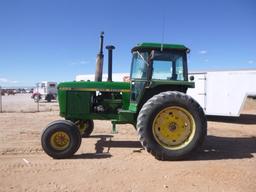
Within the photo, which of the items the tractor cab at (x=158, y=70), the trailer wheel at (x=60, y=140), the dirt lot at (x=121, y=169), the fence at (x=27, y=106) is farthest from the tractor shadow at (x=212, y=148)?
the fence at (x=27, y=106)

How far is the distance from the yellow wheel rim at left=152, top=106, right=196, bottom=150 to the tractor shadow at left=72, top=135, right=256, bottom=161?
41 centimetres

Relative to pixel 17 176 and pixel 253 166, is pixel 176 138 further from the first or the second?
pixel 17 176

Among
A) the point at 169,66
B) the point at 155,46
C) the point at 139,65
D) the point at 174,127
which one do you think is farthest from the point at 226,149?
the point at 155,46

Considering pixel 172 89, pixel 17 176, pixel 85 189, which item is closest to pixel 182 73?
pixel 172 89

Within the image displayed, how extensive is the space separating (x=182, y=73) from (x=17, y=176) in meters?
4.28

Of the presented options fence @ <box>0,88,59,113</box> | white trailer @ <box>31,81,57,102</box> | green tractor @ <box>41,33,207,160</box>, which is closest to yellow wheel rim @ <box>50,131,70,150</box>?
green tractor @ <box>41,33,207,160</box>

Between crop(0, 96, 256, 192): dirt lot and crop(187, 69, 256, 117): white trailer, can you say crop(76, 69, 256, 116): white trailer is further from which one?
crop(0, 96, 256, 192): dirt lot

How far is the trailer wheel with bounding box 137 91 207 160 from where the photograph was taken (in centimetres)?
625

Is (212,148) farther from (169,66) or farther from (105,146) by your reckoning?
(105,146)

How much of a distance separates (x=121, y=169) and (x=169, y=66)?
2.88 m

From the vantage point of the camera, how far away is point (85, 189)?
4.49 meters

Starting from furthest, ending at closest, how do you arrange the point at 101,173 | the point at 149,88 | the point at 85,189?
the point at 149,88 < the point at 101,173 < the point at 85,189

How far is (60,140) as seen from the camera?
6301 millimetres

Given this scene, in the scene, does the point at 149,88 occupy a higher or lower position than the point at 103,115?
higher
